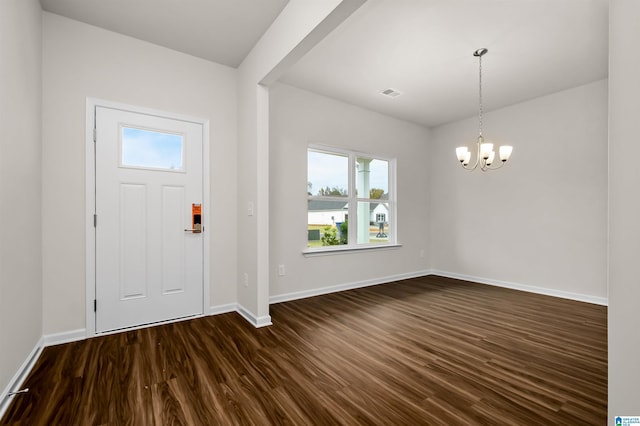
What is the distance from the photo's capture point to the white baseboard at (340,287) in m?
3.70

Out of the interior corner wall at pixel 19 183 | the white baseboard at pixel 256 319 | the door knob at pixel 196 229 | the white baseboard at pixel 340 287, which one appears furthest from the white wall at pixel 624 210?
the white baseboard at pixel 340 287

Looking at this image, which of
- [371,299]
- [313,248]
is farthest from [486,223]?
[313,248]

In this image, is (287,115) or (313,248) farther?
(313,248)

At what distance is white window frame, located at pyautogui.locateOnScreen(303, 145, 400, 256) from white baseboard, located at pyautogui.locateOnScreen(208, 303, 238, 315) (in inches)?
43.7

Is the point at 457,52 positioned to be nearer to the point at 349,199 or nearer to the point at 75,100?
the point at 349,199

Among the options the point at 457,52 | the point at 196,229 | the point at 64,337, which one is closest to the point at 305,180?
the point at 196,229

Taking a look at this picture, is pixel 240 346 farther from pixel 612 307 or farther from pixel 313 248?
pixel 612 307

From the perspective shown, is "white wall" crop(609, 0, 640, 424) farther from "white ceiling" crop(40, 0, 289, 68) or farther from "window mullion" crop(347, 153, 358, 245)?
"window mullion" crop(347, 153, 358, 245)

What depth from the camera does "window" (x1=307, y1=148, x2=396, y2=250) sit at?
13.6 feet

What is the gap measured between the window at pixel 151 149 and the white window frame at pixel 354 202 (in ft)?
5.39

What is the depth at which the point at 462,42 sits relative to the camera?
9.22 feet

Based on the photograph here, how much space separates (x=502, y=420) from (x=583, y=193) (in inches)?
141

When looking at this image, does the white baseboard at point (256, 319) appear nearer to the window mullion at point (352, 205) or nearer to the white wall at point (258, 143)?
the white wall at point (258, 143)

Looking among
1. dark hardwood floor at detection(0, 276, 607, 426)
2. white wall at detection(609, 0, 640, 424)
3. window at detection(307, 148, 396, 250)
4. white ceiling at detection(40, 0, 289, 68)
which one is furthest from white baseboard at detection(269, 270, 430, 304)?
white wall at detection(609, 0, 640, 424)
